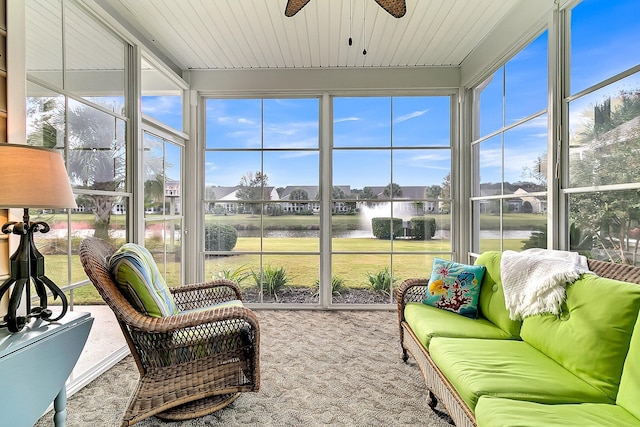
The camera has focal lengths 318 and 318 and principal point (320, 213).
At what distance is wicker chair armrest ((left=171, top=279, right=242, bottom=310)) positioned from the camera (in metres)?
2.45

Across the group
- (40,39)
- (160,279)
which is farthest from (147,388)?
(40,39)

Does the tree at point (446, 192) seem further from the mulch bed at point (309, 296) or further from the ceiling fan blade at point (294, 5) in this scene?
the ceiling fan blade at point (294, 5)

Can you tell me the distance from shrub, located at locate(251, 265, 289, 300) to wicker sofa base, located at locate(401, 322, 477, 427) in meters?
1.87

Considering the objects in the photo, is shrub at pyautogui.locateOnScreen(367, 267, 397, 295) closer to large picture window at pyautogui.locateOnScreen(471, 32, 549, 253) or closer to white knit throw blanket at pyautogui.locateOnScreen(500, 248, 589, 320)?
large picture window at pyautogui.locateOnScreen(471, 32, 549, 253)

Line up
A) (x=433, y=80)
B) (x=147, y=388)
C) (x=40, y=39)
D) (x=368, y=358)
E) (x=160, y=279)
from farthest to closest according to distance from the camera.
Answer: (x=433, y=80) → (x=368, y=358) → (x=160, y=279) → (x=40, y=39) → (x=147, y=388)

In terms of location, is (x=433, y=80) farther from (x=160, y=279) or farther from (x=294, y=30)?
(x=160, y=279)

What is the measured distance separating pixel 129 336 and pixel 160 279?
488mm

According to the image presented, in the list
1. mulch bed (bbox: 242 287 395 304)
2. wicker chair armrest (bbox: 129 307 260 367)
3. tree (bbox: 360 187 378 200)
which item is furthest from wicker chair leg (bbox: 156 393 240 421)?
tree (bbox: 360 187 378 200)

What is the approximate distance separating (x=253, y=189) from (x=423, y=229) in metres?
2.10

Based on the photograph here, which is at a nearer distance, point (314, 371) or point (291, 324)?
point (314, 371)

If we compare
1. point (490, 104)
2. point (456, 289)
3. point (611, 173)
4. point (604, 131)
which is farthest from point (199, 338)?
point (490, 104)

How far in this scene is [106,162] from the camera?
8.01 feet

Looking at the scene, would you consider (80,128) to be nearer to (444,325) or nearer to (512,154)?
(444,325)

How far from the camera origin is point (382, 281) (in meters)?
3.82
